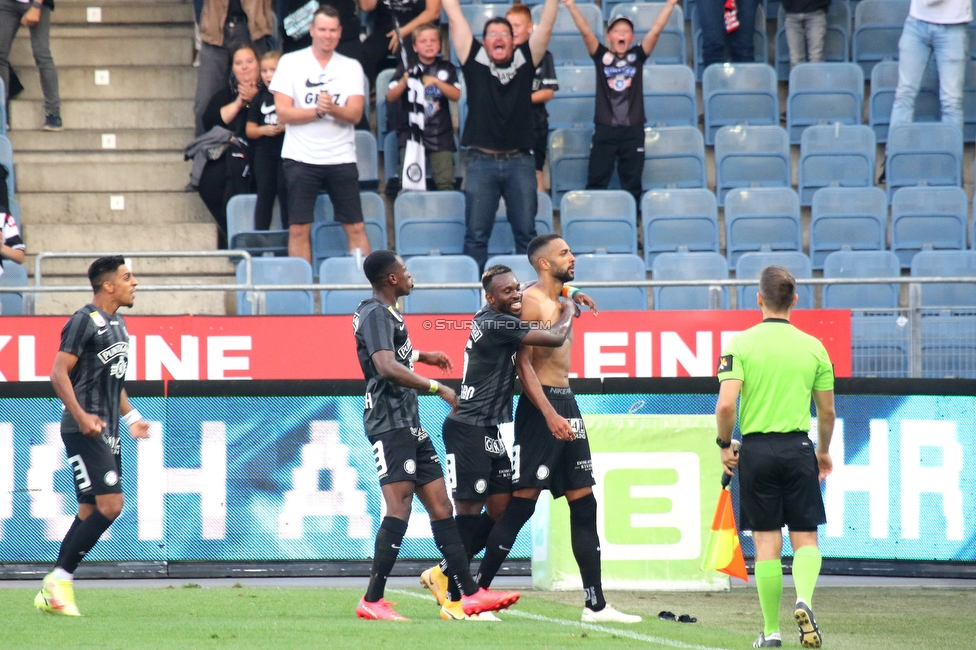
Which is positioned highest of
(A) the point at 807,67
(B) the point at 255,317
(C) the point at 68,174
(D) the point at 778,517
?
(A) the point at 807,67

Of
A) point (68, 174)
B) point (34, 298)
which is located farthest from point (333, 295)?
point (68, 174)

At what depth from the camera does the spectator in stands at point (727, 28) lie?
14734mm

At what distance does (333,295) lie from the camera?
466 inches

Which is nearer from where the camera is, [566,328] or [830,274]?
[566,328]

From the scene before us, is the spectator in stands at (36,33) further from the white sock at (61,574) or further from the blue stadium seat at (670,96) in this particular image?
the white sock at (61,574)

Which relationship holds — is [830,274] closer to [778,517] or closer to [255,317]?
[255,317]

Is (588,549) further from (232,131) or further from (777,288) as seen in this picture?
(232,131)

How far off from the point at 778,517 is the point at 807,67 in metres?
9.28

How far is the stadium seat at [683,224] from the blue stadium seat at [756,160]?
861 mm

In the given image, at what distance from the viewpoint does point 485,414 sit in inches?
291

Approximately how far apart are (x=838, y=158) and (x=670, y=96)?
202 centimetres

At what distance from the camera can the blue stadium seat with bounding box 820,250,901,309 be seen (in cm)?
1197

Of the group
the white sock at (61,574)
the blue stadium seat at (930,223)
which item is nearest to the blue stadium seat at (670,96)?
the blue stadium seat at (930,223)

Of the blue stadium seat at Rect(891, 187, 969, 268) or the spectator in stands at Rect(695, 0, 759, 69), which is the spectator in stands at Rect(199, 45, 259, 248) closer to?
the spectator in stands at Rect(695, 0, 759, 69)
